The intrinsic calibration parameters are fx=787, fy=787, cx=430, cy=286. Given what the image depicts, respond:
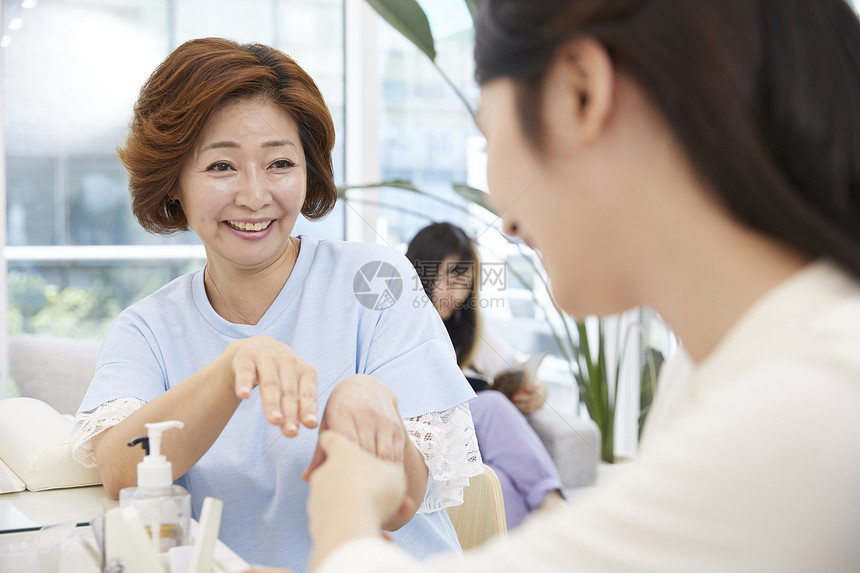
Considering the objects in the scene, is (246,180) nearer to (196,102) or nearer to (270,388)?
(196,102)

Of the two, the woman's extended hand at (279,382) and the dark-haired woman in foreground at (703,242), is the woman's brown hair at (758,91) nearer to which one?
the dark-haired woman in foreground at (703,242)

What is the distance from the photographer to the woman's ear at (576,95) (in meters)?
0.40

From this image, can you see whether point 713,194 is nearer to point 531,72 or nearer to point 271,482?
point 531,72

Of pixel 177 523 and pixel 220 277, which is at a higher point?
pixel 220 277

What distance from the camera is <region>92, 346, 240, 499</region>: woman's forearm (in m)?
0.84

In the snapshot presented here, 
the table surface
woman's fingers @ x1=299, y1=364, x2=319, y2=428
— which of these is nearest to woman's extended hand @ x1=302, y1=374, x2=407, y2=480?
woman's fingers @ x1=299, y1=364, x2=319, y2=428

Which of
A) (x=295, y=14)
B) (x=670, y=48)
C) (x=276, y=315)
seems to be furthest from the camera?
(x=295, y=14)

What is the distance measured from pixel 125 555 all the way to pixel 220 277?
0.58 m

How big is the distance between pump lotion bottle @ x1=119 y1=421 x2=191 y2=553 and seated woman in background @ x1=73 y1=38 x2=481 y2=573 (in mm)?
155

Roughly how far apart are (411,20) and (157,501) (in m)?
1.09

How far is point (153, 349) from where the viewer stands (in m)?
1.06

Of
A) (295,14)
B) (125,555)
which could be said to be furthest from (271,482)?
(295,14)

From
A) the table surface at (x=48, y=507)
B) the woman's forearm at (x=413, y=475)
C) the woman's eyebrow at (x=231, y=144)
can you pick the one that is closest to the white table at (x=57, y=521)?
the table surface at (x=48, y=507)

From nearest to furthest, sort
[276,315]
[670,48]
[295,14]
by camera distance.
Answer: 1. [670,48]
2. [276,315]
3. [295,14]
